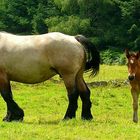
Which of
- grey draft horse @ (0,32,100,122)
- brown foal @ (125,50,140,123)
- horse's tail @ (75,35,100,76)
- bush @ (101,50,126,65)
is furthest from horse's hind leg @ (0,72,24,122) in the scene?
bush @ (101,50,126,65)

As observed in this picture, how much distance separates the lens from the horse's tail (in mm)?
13867

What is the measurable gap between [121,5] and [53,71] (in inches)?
1741

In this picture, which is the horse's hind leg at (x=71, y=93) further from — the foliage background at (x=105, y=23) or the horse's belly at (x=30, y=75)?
the foliage background at (x=105, y=23)

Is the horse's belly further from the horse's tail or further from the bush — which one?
the bush

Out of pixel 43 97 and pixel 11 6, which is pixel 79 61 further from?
pixel 11 6

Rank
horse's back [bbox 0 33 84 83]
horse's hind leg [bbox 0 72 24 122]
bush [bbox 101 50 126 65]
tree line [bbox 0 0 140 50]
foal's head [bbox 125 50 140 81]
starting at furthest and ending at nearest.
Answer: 1. tree line [bbox 0 0 140 50]
2. bush [bbox 101 50 126 65]
3. horse's hind leg [bbox 0 72 24 122]
4. horse's back [bbox 0 33 84 83]
5. foal's head [bbox 125 50 140 81]

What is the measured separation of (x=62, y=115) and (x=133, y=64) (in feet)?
13.9

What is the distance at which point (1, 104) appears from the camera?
64.8 ft

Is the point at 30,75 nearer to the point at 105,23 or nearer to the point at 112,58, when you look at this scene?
the point at 112,58

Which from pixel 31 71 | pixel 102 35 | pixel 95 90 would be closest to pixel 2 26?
pixel 102 35

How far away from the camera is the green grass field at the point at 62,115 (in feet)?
35.7

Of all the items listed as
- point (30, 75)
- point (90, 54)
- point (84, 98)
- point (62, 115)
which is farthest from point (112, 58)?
point (30, 75)

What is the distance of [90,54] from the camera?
14039mm

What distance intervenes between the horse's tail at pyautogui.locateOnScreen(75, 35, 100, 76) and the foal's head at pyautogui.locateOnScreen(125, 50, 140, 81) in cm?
114
